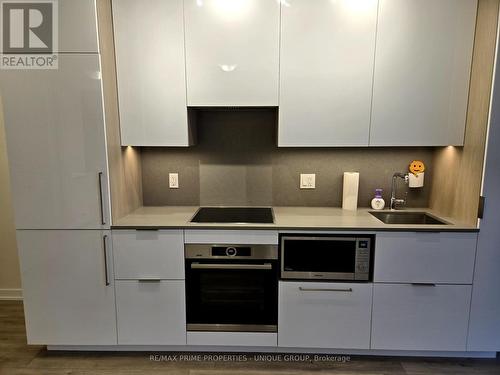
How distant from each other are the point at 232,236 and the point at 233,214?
51 cm

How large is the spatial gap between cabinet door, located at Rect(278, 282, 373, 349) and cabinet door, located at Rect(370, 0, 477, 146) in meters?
0.99

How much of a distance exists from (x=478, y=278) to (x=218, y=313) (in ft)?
5.27

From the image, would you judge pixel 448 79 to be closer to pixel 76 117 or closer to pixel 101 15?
pixel 101 15

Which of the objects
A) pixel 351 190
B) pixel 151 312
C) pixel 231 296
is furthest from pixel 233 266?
pixel 351 190

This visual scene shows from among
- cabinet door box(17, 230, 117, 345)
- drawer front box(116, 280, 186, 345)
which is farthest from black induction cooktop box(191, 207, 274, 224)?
cabinet door box(17, 230, 117, 345)

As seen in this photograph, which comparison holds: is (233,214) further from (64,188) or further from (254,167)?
(64,188)

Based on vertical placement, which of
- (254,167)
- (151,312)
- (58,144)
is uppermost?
(58,144)

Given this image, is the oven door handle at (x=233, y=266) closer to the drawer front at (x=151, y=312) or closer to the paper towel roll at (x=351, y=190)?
the drawer front at (x=151, y=312)

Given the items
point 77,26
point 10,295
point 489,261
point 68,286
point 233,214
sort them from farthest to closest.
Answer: point 10,295
point 233,214
point 68,286
point 489,261
point 77,26

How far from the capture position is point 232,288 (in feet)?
6.61

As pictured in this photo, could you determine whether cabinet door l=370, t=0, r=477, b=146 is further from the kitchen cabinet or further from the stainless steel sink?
the stainless steel sink

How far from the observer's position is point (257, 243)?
194 cm

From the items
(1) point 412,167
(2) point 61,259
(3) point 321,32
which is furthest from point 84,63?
(1) point 412,167

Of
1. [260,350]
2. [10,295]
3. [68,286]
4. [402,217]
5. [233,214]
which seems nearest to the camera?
[68,286]
